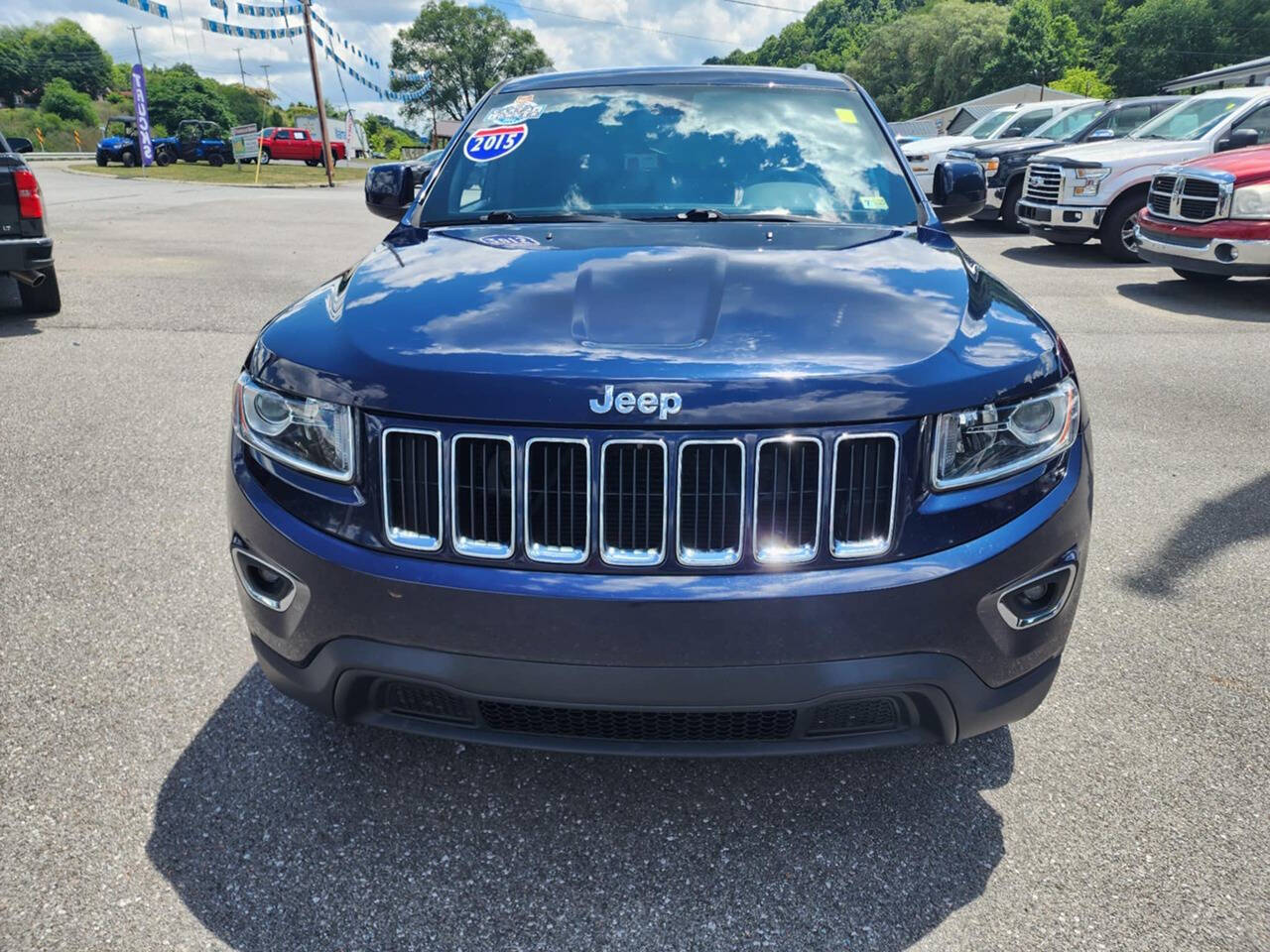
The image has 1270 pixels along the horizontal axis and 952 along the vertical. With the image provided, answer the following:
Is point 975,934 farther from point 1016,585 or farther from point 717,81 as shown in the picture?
point 717,81

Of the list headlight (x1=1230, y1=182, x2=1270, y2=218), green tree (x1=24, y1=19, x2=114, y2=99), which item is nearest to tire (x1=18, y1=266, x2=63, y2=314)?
headlight (x1=1230, y1=182, x2=1270, y2=218)

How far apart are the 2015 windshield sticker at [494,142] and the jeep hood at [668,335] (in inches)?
35.5

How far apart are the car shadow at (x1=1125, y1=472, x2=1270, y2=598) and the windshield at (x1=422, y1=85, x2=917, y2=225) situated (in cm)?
162

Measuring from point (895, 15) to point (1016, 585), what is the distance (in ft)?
397

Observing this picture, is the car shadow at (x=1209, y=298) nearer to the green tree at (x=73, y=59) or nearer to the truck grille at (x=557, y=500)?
the truck grille at (x=557, y=500)

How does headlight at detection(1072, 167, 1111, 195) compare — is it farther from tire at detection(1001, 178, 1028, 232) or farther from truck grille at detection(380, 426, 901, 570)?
truck grille at detection(380, 426, 901, 570)

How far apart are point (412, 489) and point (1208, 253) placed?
29.4 feet

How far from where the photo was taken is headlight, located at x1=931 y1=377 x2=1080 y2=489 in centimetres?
196

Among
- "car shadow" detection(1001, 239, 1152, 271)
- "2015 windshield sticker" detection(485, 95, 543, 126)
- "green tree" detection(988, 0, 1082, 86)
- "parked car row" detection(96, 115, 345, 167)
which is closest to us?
"2015 windshield sticker" detection(485, 95, 543, 126)

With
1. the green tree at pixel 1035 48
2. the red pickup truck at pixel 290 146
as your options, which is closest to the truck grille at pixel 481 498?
the red pickup truck at pixel 290 146

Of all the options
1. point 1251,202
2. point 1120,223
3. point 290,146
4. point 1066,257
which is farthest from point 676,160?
point 290,146

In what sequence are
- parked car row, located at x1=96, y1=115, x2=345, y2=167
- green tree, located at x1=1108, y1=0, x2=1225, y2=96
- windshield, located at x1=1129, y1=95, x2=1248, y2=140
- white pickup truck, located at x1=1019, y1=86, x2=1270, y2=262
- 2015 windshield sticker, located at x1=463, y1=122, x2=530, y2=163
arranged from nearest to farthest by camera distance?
1. 2015 windshield sticker, located at x1=463, y1=122, x2=530, y2=163
2. white pickup truck, located at x1=1019, y1=86, x2=1270, y2=262
3. windshield, located at x1=1129, y1=95, x2=1248, y2=140
4. parked car row, located at x1=96, y1=115, x2=345, y2=167
5. green tree, located at x1=1108, y1=0, x2=1225, y2=96

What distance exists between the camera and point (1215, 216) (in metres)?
8.80

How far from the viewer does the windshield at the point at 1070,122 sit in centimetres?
1567
